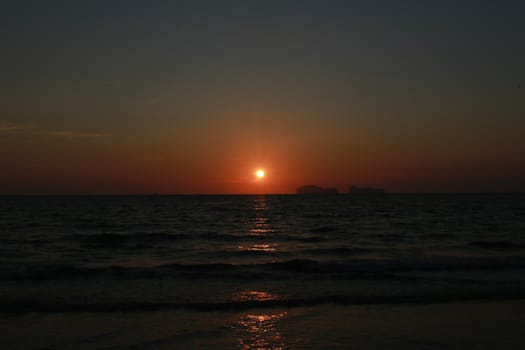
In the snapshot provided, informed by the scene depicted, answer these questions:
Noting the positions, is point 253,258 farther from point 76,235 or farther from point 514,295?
point 76,235

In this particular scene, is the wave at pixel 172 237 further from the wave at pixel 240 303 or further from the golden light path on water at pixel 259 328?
the golden light path on water at pixel 259 328

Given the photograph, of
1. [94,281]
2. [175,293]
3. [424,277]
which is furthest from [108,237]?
[424,277]

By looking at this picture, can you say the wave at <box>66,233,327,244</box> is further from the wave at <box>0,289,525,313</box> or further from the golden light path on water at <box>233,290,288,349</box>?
the golden light path on water at <box>233,290,288,349</box>

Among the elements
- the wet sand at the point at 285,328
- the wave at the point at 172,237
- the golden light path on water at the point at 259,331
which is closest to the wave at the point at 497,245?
the wave at the point at 172,237

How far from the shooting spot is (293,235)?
1266 inches

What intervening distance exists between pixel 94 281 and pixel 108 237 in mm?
16781

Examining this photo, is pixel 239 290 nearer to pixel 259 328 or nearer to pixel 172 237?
pixel 259 328

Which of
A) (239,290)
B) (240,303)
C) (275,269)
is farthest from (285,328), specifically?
(275,269)

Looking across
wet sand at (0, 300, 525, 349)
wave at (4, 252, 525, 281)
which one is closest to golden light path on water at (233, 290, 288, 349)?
wet sand at (0, 300, 525, 349)

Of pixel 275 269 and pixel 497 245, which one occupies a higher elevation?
pixel 275 269

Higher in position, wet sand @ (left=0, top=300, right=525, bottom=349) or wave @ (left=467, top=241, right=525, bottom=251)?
wet sand @ (left=0, top=300, right=525, bottom=349)

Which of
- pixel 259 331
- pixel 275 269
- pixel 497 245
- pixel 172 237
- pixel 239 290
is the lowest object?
pixel 172 237

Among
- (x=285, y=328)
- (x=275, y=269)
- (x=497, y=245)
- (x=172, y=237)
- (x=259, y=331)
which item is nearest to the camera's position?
(x=259, y=331)

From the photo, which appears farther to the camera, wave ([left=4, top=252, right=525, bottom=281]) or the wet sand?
wave ([left=4, top=252, right=525, bottom=281])
